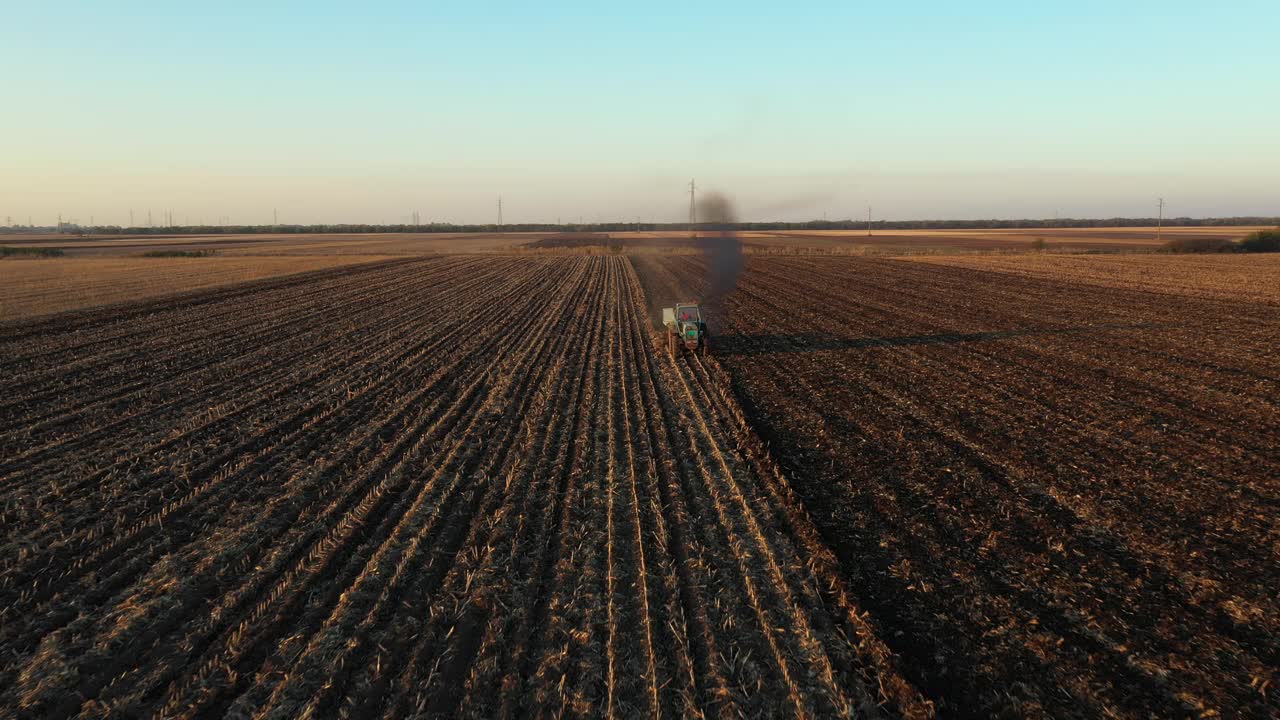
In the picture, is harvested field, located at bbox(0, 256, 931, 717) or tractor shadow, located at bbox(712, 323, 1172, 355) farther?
tractor shadow, located at bbox(712, 323, 1172, 355)

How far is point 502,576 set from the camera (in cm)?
742

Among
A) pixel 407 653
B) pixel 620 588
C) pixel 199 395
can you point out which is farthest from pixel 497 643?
pixel 199 395

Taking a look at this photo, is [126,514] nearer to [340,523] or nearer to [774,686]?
[340,523]

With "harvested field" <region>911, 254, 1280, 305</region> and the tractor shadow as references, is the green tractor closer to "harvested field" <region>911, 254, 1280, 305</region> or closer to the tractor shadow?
the tractor shadow

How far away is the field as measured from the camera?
5.80m

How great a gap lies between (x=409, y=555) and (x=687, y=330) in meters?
12.2

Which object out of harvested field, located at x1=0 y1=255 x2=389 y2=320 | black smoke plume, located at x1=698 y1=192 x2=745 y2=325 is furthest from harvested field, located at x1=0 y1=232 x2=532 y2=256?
black smoke plume, located at x1=698 y1=192 x2=745 y2=325

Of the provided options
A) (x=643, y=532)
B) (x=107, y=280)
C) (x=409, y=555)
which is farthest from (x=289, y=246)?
(x=643, y=532)

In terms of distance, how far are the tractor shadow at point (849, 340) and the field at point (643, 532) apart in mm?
682

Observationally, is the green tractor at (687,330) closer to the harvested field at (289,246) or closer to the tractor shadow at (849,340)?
the tractor shadow at (849,340)

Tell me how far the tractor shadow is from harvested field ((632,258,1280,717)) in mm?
160

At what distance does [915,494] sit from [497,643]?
6353 millimetres

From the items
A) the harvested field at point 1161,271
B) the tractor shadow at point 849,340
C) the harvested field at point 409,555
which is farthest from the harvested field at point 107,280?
the harvested field at point 1161,271

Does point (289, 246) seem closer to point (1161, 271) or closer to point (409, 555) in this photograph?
point (1161, 271)
